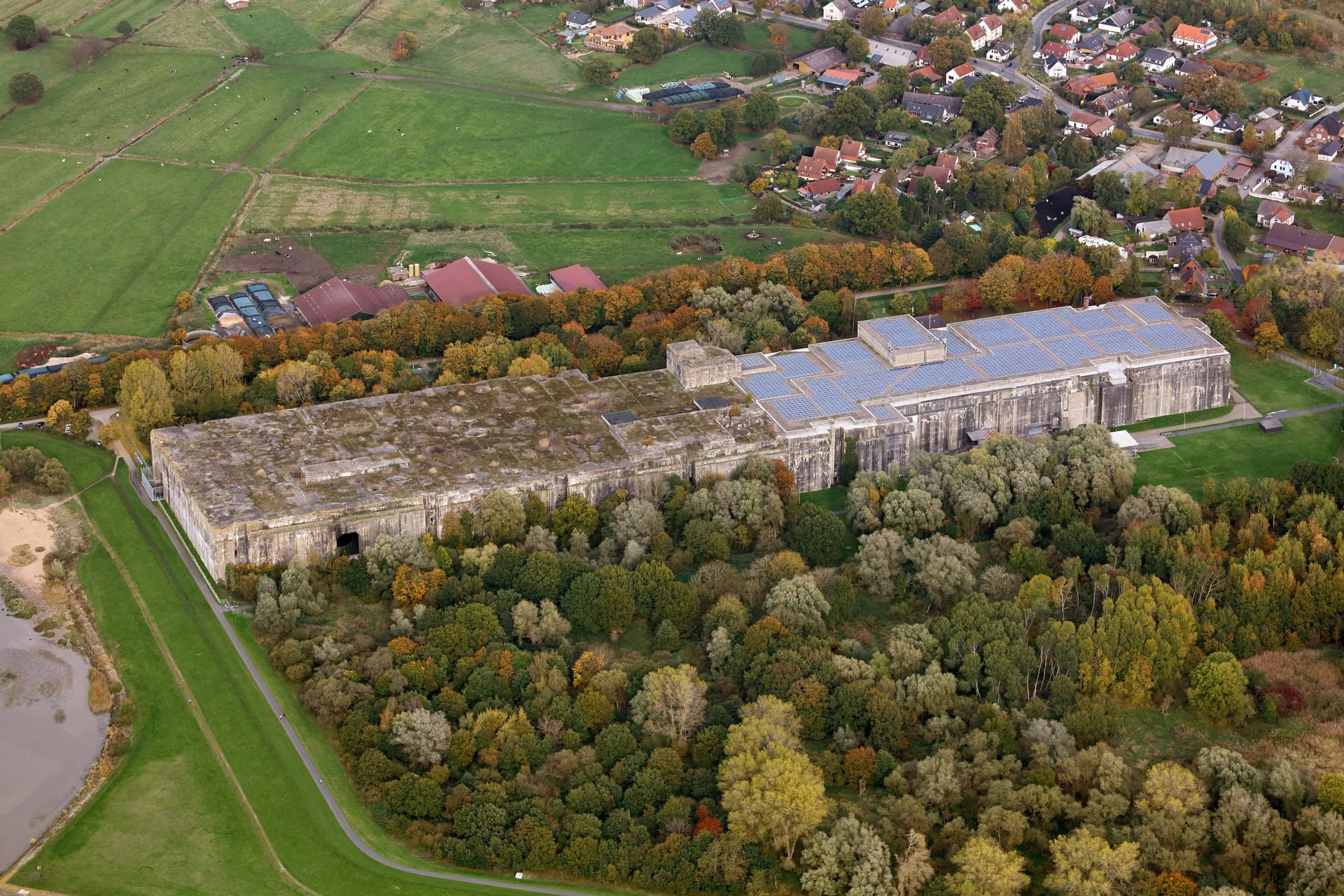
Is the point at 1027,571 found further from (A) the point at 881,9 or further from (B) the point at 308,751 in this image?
(A) the point at 881,9

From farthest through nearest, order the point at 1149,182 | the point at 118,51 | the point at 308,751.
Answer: the point at 118,51 < the point at 1149,182 < the point at 308,751

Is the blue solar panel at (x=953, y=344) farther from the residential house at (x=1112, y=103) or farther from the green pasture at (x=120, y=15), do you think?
the green pasture at (x=120, y=15)

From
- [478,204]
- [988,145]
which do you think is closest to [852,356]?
[478,204]

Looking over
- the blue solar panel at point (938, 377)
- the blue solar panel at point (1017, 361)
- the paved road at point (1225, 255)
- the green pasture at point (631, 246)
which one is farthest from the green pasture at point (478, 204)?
the paved road at point (1225, 255)

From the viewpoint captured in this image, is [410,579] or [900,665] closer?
[900,665]

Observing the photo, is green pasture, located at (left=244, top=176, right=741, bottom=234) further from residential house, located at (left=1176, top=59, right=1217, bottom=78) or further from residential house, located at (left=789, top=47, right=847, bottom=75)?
residential house, located at (left=1176, top=59, right=1217, bottom=78)

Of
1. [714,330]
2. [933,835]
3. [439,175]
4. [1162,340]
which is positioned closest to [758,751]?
[933,835]
